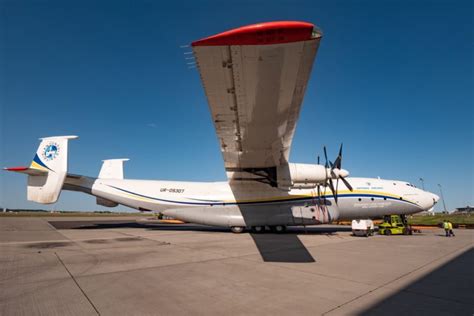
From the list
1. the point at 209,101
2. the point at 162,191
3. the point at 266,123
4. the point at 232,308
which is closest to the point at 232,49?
the point at 209,101

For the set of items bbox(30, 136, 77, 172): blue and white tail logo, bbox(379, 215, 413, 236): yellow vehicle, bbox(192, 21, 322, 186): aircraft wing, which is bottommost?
bbox(379, 215, 413, 236): yellow vehicle

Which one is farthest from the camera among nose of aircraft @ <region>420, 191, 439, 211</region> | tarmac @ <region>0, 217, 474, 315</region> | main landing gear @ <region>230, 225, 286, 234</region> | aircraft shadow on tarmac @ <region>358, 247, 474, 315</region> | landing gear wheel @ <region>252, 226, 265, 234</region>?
nose of aircraft @ <region>420, 191, 439, 211</region>

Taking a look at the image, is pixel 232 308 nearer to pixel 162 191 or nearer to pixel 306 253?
pixel 306 253

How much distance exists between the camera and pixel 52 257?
8391mm

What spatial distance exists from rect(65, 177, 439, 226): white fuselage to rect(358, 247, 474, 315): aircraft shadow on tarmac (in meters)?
9.89

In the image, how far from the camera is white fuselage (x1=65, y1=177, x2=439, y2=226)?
16453mm

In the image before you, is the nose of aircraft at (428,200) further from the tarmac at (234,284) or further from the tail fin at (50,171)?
the tail fin at (50,171)

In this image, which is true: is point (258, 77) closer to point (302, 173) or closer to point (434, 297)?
point (434, 297)

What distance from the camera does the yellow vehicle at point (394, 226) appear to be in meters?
17.3

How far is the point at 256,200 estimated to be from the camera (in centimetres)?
1661

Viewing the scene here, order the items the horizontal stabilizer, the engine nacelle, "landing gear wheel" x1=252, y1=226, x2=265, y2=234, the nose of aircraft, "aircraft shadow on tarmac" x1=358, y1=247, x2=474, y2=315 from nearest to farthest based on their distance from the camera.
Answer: "aircraft shadow on tarmac" x1=358, y1=247, x2=474, y2=315
the engine nacelle
the horizontal stabilizer
"landing gear wheel" x1=252, y1=226, x2=265, y2=234
the nose of aircraft

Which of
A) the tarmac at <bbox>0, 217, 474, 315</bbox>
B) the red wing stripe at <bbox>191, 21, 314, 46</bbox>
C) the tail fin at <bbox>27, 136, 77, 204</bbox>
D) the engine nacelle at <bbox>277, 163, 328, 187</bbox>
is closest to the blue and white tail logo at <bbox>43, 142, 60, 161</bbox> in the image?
the tail fin at <bbox>27, 136, 77, 204</bbox>

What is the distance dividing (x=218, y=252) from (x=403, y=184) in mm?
15203

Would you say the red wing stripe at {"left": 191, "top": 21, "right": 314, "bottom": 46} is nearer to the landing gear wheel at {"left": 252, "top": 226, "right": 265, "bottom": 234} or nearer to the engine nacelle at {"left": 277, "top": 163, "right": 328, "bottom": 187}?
the engine nacelle at {"left": 277, "top": 163, "right": 328, "bottom": 187}
